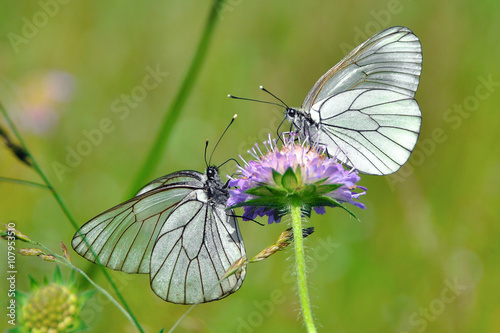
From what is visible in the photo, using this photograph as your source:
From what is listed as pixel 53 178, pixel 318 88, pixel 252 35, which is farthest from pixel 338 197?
pixel 252 35

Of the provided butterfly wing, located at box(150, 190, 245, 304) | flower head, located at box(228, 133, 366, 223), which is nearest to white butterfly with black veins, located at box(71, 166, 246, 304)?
butterfly wing, located at box(150, 190, 245, 304)

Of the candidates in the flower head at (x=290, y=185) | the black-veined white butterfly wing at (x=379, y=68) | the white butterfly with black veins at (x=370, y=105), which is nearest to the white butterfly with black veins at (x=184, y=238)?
the flower head at (x=290, y=185)

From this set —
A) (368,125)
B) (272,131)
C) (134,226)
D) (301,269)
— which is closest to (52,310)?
(134,226)

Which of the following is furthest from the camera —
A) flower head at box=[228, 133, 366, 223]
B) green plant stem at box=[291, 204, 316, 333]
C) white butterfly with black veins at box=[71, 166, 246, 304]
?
white butterfly with black veins at box=[71, 166, 246, 304]

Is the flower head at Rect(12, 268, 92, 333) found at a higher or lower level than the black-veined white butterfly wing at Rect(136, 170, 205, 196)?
lower

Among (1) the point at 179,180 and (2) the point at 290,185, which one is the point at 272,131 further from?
(2) the point at 290,185

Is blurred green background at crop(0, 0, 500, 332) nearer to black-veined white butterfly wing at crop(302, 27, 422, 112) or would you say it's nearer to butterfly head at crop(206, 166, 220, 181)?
black-veined white butterfly wing at crop(302, 27, 422, 112)

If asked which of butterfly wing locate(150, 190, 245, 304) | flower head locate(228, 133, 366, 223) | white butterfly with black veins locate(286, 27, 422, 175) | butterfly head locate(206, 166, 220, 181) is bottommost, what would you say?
flower head locate(228, 133, 366, 223)
